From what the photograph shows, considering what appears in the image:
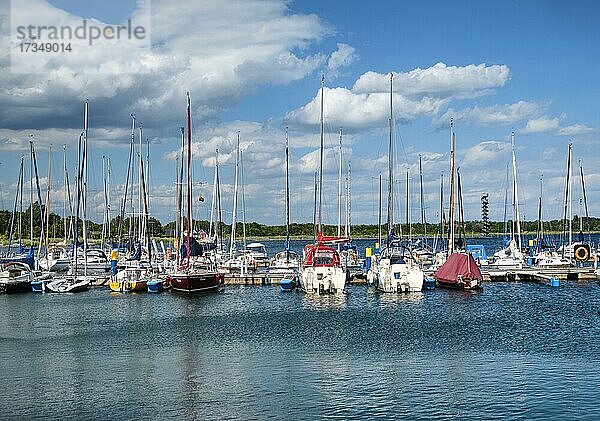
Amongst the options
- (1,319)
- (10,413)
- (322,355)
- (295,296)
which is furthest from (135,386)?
(295,296)

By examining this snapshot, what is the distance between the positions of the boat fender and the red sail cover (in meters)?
18.4

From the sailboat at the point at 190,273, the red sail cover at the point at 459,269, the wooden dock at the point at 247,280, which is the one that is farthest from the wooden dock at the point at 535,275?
the sailboat at the point at 190,273

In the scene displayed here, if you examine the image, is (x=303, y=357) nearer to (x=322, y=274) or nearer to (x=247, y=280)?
(x=322, y=274)

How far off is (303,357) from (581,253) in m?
54.5

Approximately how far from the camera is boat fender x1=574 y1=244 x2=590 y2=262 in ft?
288

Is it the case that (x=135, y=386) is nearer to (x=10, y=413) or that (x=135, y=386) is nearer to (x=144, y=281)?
(x=10, y=413)

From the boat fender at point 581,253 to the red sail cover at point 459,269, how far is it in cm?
1838

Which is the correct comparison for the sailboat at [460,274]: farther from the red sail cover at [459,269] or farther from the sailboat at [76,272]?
the sailboat at [76,272]

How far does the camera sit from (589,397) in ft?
108

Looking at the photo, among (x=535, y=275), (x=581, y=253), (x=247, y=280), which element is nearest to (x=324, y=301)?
(x=247, y=280)

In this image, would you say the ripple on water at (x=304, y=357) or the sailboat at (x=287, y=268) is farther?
the sailboat at (x=287, y=268)

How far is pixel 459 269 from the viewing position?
243ft

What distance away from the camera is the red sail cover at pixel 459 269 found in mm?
73750

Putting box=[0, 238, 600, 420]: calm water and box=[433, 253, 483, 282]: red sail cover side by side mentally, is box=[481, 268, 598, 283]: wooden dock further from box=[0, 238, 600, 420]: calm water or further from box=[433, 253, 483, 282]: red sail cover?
Answer: box=[0, 238, 600, 420]: calm water
